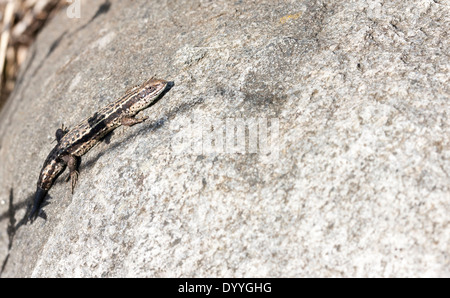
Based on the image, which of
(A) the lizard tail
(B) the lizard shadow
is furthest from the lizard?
(B) the lizard shadow

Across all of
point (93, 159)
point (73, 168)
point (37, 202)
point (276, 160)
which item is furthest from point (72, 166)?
point (276, 160)

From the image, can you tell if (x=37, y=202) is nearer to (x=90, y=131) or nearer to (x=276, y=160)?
(x=90, y=131)

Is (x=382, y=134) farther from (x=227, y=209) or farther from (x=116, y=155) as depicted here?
(x=116, y=155)

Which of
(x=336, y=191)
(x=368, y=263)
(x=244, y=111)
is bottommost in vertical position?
(x=368, y=263)

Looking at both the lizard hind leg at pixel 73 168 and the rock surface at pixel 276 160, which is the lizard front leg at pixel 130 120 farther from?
the lizard hind leg at pixel 73 168

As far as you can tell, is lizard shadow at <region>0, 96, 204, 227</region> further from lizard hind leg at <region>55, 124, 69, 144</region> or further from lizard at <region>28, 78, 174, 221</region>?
lizard hind leg at <region>55, 124, 69, 144</region>

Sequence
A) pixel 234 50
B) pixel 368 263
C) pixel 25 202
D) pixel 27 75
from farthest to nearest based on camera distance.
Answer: pixel 27 75, pixel 25 202, pixel 234 50, pixel 368 263

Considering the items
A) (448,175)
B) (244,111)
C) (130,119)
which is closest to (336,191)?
(448,175)

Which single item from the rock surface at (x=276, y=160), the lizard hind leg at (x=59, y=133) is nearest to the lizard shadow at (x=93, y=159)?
the rock surface at (x=276, y=160)
